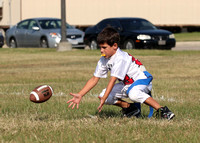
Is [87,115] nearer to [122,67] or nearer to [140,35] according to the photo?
[122,67]

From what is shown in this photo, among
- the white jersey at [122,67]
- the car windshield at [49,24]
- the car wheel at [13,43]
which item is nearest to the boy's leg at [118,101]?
the white jersey at [122,67]

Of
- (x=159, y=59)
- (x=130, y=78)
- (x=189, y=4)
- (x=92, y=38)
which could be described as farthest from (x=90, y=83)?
(x=189, y=4)

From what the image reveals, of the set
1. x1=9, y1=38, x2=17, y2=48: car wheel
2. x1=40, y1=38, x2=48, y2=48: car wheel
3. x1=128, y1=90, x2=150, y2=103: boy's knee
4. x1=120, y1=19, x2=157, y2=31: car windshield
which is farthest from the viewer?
x1=9, y1=38, x2=17, y2=48: car wheel

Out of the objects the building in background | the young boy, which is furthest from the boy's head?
the building in background

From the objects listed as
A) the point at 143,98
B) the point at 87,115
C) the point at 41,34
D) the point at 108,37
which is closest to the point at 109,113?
the point at 87,115

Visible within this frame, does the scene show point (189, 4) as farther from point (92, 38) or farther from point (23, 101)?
point (23, 101)

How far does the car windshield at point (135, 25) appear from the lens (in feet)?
73.5

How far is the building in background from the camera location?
39.4 meters

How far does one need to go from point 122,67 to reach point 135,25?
16782mm

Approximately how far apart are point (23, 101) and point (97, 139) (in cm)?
351

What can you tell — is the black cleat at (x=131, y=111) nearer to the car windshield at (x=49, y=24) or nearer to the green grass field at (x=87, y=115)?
the green grass field at (x=87, y=115)

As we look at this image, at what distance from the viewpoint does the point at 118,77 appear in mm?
6031

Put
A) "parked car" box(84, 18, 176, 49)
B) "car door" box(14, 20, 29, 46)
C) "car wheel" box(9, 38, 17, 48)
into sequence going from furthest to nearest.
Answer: "car wheel" box(9, 38, 17, 48)
"car door" box(14, 20, 29, 46)
"parked car" box(84, 18, 176, 49)

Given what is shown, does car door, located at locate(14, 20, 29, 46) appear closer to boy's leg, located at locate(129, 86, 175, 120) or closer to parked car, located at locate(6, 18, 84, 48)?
parked car, located at locate(6, 18, 84, 48)
